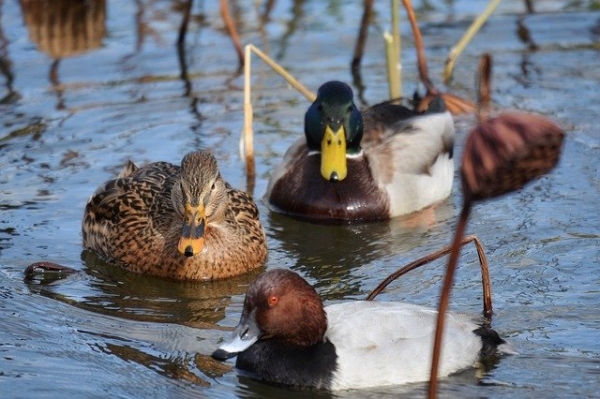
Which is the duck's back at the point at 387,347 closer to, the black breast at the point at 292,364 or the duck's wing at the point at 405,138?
the black breast at the point at 292,364

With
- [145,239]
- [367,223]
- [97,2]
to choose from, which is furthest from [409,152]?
[97,2]

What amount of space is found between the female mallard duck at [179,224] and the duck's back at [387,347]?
1875 mm

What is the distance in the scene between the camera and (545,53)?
527 inches

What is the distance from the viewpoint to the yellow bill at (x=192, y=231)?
26.2ft

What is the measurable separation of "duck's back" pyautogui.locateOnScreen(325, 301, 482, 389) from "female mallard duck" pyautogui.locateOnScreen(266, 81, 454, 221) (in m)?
3.34

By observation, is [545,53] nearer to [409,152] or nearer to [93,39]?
[409,152]

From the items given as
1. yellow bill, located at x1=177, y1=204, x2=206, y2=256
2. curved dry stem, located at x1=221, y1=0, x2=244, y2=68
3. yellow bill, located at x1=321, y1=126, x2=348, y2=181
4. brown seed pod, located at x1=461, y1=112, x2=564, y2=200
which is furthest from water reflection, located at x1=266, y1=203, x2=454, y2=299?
brown seed pod, located at x1=461, y1=112, x2=564, y2=200

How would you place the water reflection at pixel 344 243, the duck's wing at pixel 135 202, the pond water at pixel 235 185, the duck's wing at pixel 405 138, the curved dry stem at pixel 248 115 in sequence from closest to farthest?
the pond water at pixel 235 185, the water reflection at pixel 344 243, the duck's wing at pixel 135 202, the curved dry stem at pixel 248 115, the duck's wing at pixel 405 138

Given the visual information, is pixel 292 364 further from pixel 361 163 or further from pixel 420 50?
pixel 420 50

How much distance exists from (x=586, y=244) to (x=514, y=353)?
208 cm

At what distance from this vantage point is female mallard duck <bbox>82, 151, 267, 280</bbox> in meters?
8.12

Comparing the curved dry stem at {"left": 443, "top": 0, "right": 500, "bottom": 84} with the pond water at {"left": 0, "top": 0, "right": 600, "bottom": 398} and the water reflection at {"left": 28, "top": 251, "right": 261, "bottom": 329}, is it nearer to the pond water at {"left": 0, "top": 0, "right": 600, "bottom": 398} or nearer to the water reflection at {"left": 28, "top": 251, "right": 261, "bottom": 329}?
the pond water at {"left": 0, "top": 0, "right": 600, "bottom": 398}

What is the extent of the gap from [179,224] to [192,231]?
501 mm

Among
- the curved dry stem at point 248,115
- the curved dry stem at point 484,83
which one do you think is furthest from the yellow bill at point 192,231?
the curved dry stem at point 484,83
